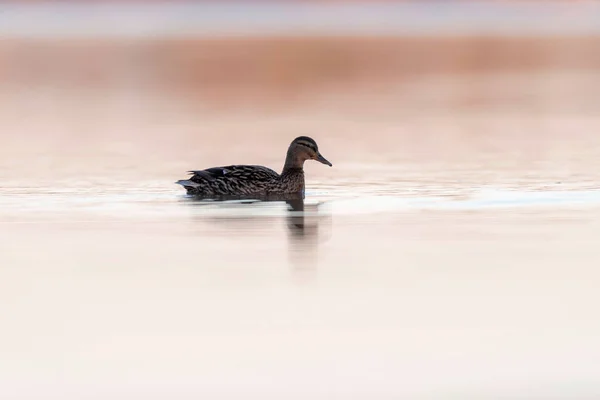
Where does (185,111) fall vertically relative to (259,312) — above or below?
above

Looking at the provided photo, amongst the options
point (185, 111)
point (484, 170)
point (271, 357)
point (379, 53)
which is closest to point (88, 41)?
point (379, 53)

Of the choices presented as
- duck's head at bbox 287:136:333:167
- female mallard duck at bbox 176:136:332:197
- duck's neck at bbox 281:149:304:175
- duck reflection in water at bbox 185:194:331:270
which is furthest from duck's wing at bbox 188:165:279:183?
duck's head at bbox 287:136:333:167

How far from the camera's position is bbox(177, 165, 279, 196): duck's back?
15117mm

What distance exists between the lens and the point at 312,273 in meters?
10.5

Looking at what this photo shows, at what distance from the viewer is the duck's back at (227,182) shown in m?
15.1

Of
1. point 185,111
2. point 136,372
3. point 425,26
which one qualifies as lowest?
point 136,372

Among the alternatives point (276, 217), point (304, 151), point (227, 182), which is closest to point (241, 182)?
point (227, 182)

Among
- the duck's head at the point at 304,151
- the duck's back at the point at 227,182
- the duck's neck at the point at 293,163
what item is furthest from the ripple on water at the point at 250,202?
the duck's head at the point at 304,151

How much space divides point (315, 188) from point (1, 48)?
133ft

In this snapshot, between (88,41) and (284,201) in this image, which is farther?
(88,41)

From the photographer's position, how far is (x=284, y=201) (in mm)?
14898

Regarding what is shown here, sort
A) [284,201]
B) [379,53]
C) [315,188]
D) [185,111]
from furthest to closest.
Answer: [379,53]
[185,111]
[315,188]
[284,201]

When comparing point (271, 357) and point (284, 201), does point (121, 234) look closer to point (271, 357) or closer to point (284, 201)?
point (284, 201)

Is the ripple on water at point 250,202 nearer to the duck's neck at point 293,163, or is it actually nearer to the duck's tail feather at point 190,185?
the duck's tail feather at point 190,185
